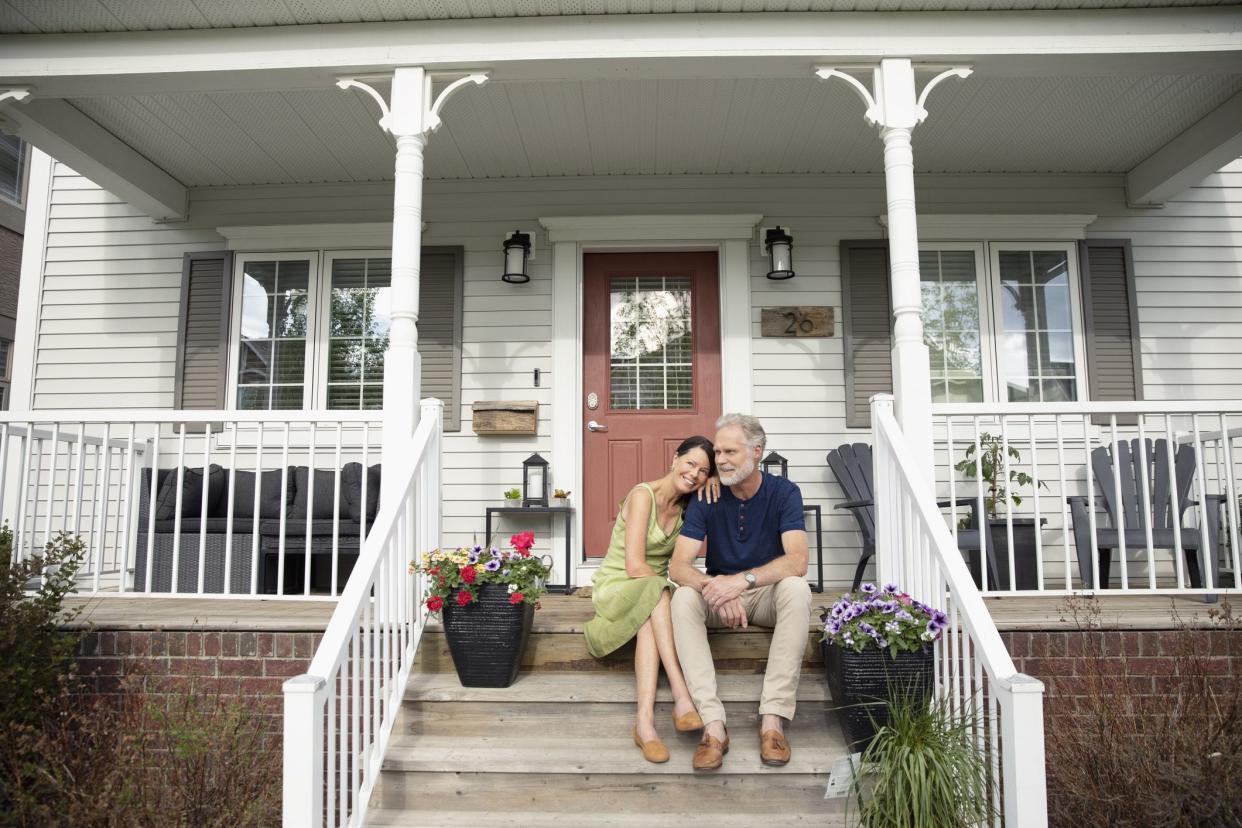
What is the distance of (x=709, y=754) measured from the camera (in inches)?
102

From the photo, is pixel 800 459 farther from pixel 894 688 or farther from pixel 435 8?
pixel 435 8

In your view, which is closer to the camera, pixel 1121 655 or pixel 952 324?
pixel 1121 655

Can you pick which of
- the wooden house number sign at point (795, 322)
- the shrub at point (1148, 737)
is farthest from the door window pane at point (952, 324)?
the shrub at point (1148, 737)

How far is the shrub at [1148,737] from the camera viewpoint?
2.47 m

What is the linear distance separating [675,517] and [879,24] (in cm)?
231

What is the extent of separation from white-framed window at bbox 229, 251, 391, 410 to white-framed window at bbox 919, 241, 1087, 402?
3390mm

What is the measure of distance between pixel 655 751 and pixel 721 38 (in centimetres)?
286

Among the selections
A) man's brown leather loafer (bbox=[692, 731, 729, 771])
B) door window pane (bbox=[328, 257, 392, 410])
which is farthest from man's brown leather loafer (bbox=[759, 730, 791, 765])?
door window pane (bbox=[328, 257, 392, 410])

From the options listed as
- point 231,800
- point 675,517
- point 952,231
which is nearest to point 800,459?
point 952,231

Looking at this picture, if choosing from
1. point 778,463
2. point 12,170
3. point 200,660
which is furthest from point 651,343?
point 12,170

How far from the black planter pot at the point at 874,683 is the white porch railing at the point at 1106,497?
3.32 ft

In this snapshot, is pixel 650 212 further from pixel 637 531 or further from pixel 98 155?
pixel 98 155

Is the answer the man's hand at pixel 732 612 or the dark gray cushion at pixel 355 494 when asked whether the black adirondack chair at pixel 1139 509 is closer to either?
the man's hand at pixel 732 612

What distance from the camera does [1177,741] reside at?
106 inches
